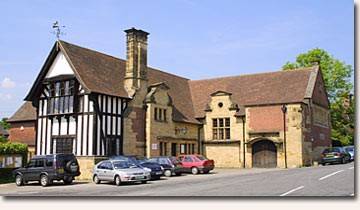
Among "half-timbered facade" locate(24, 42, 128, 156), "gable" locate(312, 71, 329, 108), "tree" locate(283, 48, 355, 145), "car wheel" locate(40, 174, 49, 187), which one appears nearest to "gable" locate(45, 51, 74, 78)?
"half-timbered facade" locate(24, 42, 128, 156)

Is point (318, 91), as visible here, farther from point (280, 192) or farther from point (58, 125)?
point (280, 192)

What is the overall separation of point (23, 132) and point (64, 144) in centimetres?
1147

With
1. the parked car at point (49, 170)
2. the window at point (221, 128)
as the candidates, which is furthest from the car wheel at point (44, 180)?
the window at point (221, 128)

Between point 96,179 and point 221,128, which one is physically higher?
point 221,128

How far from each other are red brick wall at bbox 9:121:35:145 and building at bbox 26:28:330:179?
759 centimetres

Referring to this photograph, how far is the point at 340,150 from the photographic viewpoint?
120 ft

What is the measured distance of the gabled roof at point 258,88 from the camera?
37.3 metres

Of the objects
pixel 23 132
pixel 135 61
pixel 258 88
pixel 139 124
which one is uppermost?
pixel 135 61

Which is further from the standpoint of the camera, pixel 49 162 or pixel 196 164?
pixel 196 164

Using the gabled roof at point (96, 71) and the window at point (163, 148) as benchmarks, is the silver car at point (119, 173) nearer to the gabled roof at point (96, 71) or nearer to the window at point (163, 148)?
the gabled roof at point (96, 71)

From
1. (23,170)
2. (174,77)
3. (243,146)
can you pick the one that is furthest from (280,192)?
(174,77)

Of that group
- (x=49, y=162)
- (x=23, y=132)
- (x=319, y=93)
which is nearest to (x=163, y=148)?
(x=49, y=162)

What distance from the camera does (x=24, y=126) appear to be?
132ft

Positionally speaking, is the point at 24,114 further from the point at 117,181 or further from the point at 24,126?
the point at 117,181
